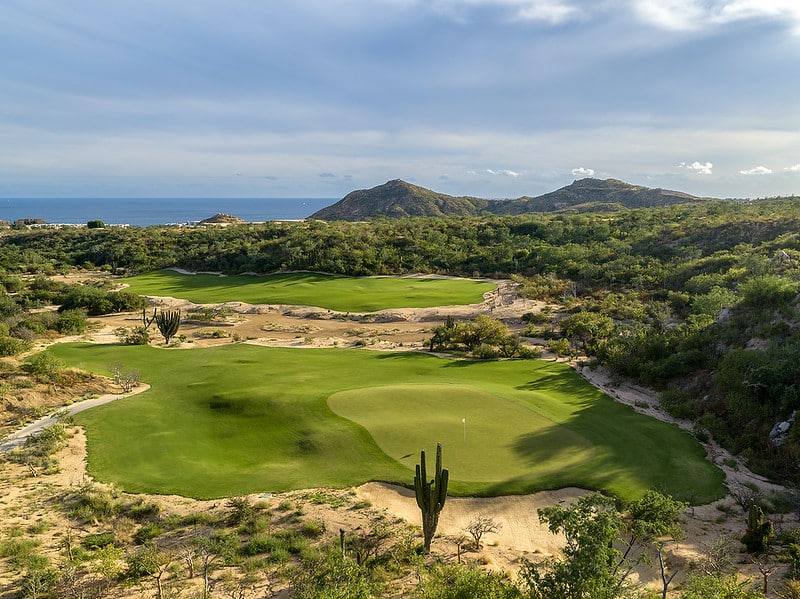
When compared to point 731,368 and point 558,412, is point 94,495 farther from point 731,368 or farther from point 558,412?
point 731,368

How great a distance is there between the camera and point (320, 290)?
56.7m

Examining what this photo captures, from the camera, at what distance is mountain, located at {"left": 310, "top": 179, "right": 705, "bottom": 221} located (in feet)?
560

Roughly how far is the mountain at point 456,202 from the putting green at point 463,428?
5784 inches

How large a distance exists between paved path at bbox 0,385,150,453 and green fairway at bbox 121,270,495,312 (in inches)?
1055

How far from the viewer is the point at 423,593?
9.95 meters

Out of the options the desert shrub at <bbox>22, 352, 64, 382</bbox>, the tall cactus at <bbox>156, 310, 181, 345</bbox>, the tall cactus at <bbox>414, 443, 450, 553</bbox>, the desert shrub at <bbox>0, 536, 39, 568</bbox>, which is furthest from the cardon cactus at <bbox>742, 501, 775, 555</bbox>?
the tall cactus at <bbox>156, 310, 181, 345</bbox>

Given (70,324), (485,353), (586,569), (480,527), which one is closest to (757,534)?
(480,527)

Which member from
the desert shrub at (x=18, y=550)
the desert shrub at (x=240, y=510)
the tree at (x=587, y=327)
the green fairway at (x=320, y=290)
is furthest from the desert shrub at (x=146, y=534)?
the green fairway at (x=320, y=290)

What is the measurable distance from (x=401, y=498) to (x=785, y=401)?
643 inches

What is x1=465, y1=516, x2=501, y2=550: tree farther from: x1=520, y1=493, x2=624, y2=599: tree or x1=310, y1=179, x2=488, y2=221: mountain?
x1=310, y1=179, x2=488, y2=221: mountain

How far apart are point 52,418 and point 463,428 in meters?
18.6

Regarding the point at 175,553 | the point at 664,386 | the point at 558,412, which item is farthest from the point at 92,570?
the point at 664,386

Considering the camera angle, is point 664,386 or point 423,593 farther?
point 664,386

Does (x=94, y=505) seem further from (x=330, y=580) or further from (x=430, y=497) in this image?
(x=430, y=497)
